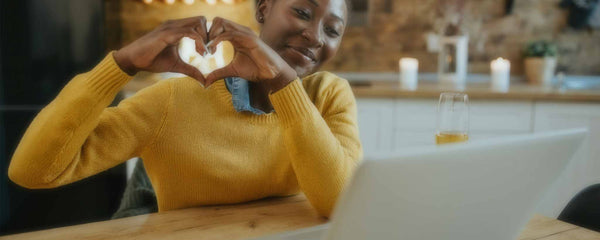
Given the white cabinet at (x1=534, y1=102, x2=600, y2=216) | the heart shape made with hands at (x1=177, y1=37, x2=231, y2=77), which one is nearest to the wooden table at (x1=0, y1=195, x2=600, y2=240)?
the heart shape made with hands at (x1=177, y1=37, x2=231, y2=77)

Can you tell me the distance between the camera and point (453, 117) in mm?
986

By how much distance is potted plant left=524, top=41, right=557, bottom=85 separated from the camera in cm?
296

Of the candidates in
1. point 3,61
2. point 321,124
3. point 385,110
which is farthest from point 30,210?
point 321,124

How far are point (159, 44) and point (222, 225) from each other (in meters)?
0.29

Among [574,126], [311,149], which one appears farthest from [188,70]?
[574,126]

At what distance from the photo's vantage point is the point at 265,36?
1046 mm

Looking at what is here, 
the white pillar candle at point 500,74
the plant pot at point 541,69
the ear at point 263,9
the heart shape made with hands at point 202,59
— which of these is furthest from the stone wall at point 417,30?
the ear at point 263,9

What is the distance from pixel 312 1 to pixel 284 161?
1.02ft

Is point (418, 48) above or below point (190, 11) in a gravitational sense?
below

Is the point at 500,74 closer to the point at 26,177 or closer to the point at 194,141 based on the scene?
the point at 194,141

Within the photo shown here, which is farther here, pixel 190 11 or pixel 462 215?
pixel 190 11

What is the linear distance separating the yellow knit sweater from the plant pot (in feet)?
7.30

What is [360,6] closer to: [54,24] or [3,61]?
[54,24]

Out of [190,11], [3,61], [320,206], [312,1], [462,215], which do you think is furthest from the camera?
[190,11]
